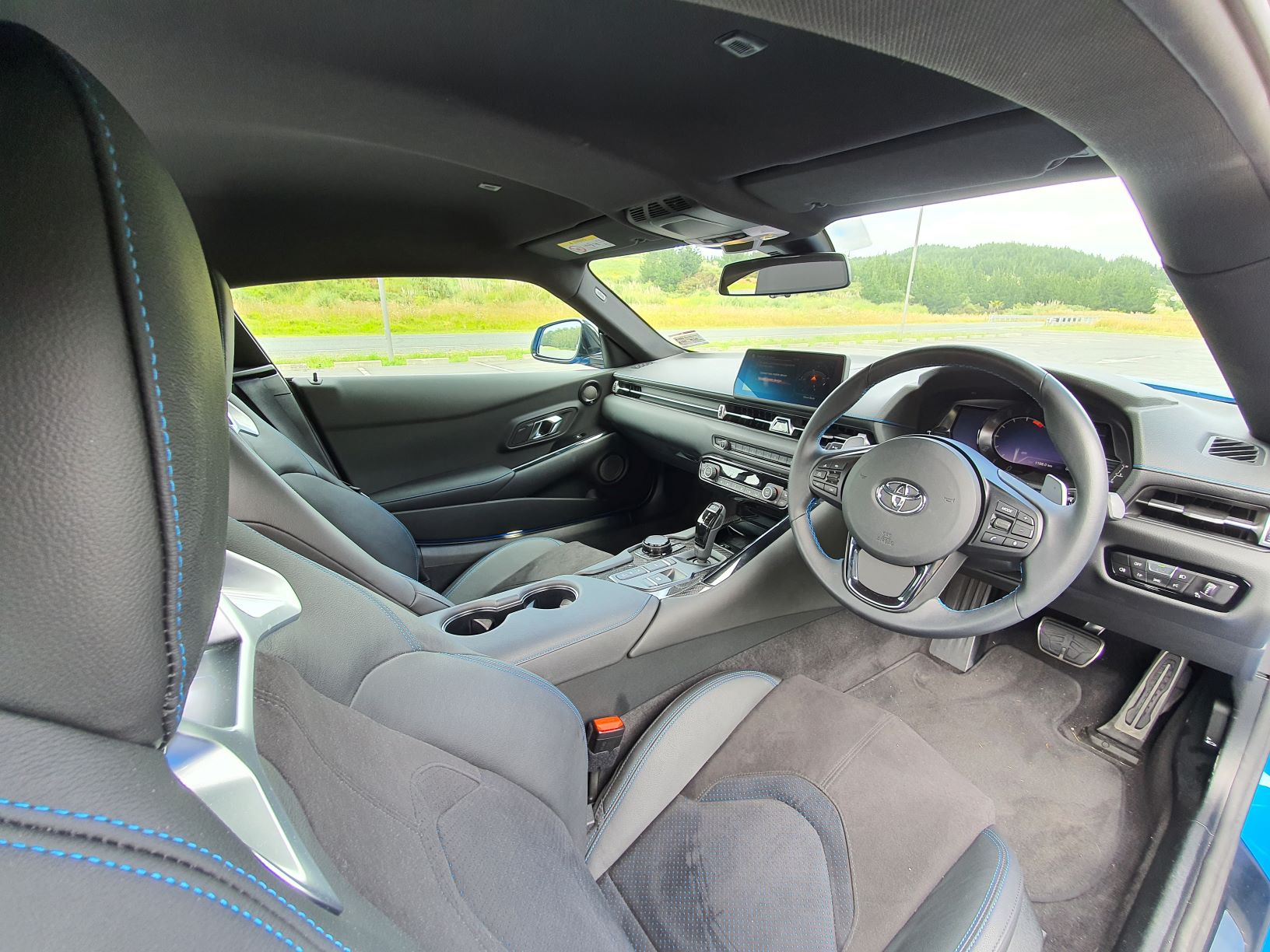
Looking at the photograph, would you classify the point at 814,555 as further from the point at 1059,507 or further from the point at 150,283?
the point at 150,283

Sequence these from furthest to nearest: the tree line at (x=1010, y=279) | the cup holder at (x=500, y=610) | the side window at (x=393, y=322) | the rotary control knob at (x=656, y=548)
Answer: the side window at (x=393, y=322)
the rotary control knob at (x=656, y=548)
the cup holder at (x=500, y=610)
the tree line at (x=1010, y=279)

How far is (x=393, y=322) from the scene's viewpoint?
2.91 metres

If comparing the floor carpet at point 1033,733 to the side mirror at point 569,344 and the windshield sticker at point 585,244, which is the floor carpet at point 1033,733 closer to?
the windshield sticker at point 585,244

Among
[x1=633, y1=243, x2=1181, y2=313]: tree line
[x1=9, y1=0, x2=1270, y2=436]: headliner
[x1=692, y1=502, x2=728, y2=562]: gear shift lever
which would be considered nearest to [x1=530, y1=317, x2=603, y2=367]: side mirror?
[x1=9, y1=0, x2=1270, y2=436]: headliner

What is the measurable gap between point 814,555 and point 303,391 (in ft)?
7.92

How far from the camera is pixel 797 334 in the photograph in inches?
98.0

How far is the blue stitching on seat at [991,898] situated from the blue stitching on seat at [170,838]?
0.92m

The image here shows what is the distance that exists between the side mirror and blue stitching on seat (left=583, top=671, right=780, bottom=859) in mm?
2169

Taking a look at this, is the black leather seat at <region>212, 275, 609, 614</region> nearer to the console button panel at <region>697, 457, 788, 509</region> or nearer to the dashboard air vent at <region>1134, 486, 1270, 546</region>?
the console button panel at <region>697, 457, 788, 509</region>

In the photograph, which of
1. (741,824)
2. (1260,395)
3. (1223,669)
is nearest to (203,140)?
(741,824)

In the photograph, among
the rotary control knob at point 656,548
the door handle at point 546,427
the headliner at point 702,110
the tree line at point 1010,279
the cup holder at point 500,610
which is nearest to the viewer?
the headliner at point 702,110

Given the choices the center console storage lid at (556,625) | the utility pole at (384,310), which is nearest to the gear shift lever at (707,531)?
the center console storage lid at (556,625)

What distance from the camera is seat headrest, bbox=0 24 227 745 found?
12.9 inches

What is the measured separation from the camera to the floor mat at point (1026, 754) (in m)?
1.43
